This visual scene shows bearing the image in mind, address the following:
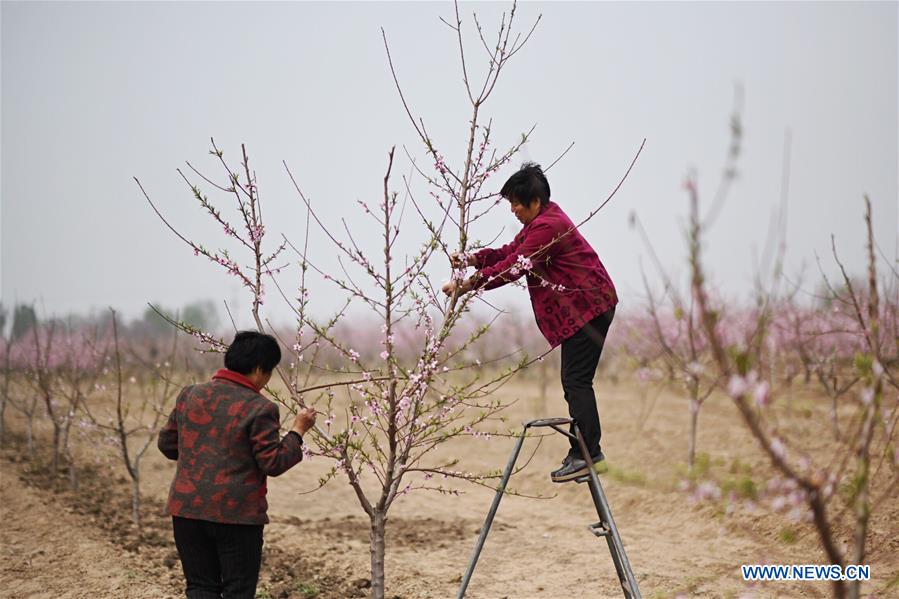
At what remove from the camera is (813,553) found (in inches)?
238

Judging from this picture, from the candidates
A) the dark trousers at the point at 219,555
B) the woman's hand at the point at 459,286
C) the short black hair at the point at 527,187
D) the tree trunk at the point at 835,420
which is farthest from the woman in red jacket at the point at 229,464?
the tree trunk at the point at 835,420

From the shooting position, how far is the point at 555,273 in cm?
409

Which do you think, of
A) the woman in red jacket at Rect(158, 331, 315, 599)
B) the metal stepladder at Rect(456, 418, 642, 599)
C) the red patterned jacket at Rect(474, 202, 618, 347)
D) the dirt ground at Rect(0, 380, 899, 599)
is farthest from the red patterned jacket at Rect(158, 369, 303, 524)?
the dirt ground at Rect(0, 380, 899, 599)

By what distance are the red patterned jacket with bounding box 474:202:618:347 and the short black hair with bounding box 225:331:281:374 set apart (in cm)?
118

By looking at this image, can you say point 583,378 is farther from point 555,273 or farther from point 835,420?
point 835,420

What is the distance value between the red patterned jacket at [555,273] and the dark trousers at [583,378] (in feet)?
0.23

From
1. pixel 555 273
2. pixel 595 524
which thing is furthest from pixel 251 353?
pixel 595 524

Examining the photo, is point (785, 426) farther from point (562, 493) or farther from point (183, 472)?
point (183, 472)

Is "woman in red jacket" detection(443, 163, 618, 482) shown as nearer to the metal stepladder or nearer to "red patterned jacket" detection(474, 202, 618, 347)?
"red patterned jacket" detection(474, 202, 618, 347)

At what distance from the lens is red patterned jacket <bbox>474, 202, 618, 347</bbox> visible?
3.92m

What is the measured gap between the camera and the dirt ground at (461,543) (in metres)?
5.31

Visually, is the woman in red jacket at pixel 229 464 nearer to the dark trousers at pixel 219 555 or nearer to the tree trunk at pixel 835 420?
the dark trousers at pixel 219 555

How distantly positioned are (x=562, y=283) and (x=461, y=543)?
3768 mm

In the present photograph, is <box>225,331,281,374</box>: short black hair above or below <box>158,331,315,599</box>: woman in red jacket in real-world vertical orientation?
above
